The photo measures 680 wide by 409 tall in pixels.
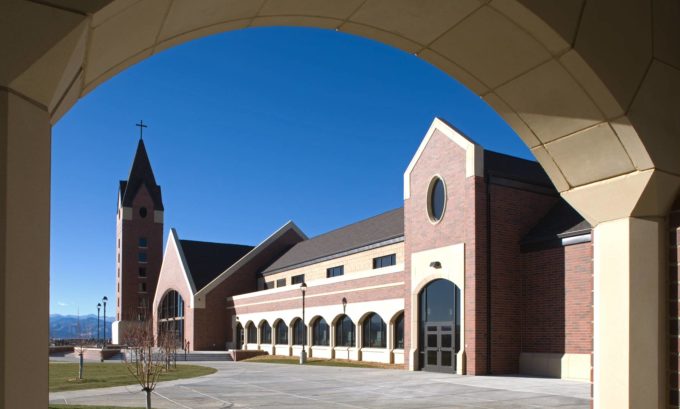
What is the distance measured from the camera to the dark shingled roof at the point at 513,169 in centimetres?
2701

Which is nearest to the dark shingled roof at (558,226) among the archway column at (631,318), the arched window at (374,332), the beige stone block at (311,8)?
the arched window at (374,332)

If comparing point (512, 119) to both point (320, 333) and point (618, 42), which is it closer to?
point (618, 42)

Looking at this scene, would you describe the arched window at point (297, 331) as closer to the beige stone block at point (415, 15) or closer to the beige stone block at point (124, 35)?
the beige stone block at point (415, 15)

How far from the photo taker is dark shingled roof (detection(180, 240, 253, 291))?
63.0 metres

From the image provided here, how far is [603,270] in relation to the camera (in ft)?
14.8

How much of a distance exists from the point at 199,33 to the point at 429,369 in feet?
87.9

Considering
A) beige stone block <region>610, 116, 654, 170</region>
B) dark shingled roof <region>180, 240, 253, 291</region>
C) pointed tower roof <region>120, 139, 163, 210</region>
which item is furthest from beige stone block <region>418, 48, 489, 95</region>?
pointed tower roof <region>120, 139, 163, 210</region>

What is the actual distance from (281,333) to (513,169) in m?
26.6

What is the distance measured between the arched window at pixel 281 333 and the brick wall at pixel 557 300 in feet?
82.7

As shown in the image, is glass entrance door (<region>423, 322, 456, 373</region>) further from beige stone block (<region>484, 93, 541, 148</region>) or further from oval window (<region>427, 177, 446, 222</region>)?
beige stone block (<region>484, 93, 541, 148</region>)

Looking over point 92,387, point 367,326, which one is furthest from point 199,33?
point 367,326

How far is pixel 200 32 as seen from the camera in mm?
3459

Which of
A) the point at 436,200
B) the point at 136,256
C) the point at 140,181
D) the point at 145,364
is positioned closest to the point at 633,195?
the point at 145,364

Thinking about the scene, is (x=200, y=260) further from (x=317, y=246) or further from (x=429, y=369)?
(x=429, y=369)
